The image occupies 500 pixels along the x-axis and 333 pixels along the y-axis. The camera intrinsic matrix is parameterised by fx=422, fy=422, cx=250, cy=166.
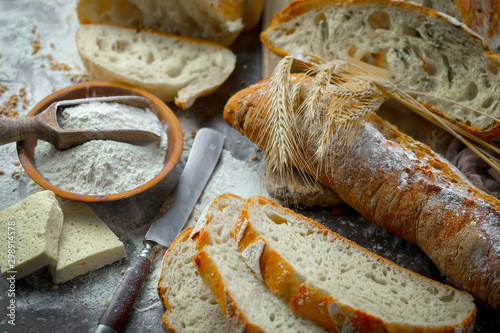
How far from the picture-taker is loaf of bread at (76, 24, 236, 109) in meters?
2.29

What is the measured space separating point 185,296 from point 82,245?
0.48m

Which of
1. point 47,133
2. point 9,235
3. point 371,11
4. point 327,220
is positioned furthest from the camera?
point 371,11

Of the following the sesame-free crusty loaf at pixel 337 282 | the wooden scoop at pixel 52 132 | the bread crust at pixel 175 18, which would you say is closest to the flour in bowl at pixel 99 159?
the wooden scoop at pixel 52 132

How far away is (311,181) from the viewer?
6.59 feet

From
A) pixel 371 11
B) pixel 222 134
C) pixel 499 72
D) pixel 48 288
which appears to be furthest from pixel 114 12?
pixel 499 72

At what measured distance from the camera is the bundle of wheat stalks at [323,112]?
1.80 m

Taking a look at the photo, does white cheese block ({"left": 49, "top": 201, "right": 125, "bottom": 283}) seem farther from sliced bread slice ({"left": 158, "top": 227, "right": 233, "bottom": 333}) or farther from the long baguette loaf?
the long baguette loaf

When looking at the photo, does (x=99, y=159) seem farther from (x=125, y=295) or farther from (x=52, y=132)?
(x=125, y=295)

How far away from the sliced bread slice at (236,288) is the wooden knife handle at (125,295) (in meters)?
0.27

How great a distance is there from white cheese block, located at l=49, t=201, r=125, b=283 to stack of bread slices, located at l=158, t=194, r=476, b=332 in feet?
0.84

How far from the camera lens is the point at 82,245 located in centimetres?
171

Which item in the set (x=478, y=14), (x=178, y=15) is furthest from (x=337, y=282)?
(x=178, y=15)

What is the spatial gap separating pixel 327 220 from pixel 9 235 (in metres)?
1.34

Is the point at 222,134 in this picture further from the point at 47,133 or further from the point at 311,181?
the point at 47,133
